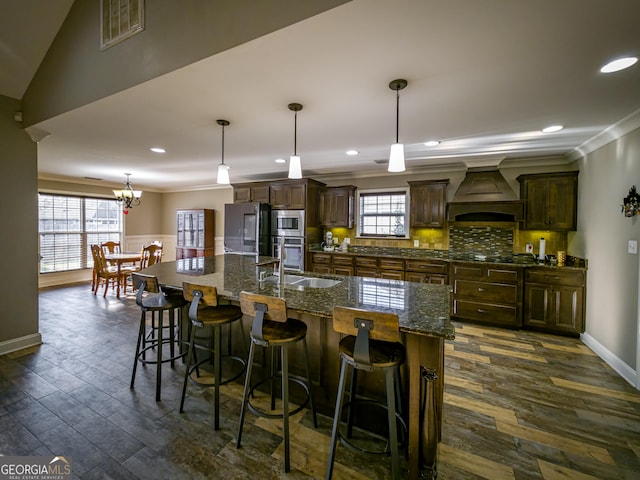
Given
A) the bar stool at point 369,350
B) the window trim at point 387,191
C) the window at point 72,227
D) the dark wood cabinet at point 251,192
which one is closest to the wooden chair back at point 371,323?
the bar stool at point 369,350

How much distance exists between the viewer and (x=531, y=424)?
1954mm

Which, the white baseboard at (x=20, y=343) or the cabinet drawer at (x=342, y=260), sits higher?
the cabinet drawer at (x=342, y=260)

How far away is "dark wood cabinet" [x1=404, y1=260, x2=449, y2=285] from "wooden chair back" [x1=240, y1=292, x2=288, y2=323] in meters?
3.22

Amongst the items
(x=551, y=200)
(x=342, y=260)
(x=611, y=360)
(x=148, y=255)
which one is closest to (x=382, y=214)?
(x=342, y=260)

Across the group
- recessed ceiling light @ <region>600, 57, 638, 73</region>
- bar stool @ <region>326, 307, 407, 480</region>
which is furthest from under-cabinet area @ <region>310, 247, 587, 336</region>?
bar stool @ <region>326, 307, 407, 480</region>

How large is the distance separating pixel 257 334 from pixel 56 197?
709cm

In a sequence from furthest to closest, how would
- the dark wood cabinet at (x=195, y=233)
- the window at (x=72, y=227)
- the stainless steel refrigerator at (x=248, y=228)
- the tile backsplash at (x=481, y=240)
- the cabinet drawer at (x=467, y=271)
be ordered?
the dark wood cabinet at (x=195, y=233), the window at (x=72, y=227), the stainless steel refrigerator at (x=248, y=228), the tile backsplash at (x=481, y=240), the cabinet drawer at (x=467, y=271)

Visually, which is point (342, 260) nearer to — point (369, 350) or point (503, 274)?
point (503, 274)

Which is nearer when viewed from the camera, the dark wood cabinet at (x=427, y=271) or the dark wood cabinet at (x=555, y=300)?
the dark wood cabinet at (x=555, y=300)

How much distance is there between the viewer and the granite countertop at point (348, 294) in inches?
57.1

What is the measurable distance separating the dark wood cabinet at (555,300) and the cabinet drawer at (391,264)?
166 centimetres

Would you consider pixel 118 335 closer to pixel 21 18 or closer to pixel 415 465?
pixel 21 18

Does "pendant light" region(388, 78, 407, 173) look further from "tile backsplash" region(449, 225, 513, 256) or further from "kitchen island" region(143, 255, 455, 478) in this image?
"tile backsplash" region(449, 225, 513, 256)

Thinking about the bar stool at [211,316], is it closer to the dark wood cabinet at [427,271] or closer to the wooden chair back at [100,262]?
the dark wood cabinet at [427,271]
